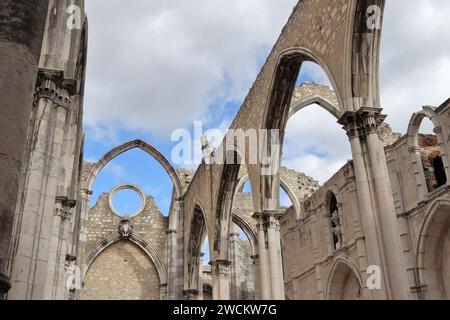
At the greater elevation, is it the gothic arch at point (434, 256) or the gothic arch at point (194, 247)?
the gothic arch at point (194, 247)

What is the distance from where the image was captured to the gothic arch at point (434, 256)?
11.0 m

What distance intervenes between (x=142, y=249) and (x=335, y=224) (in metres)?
7.70

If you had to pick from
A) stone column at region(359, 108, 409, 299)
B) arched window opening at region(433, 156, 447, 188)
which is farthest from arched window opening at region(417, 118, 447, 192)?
stone column at region(359, 108, 409, 299)

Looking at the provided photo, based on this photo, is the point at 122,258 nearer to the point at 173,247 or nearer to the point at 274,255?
the point at 173,247

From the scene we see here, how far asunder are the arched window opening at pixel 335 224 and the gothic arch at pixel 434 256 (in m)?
3.52

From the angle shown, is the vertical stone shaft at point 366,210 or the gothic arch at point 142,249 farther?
the gothic arch at point 142,249

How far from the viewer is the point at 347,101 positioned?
24.7 feet

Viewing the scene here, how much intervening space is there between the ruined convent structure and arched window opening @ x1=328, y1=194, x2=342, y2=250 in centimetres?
7

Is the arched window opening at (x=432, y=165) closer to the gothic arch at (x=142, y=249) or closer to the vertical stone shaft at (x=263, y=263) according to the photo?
the vertical stone shaft at (x=263, y=263)

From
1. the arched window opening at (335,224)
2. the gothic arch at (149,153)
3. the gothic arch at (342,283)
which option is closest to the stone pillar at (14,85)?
the arched window opening at (335,224)

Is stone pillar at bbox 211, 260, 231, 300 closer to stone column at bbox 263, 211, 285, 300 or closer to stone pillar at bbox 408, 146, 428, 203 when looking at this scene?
stone column at bbox 263, 211, 285, 300

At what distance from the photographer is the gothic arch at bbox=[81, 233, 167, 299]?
18.3 metres
